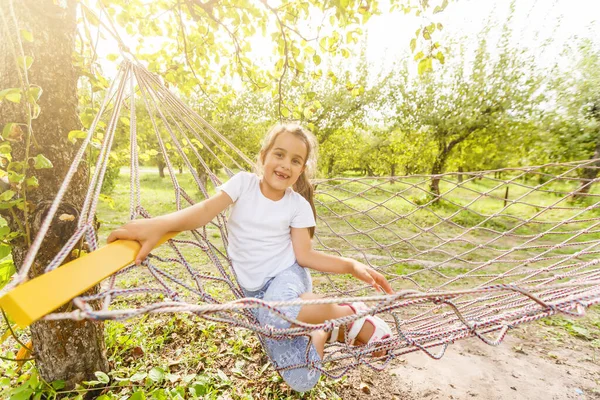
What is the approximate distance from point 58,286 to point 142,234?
30 cm

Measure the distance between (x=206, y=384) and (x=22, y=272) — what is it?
1.15 meters

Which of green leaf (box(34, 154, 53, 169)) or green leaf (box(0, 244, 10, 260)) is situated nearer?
green leaf (box(34, 154, 53, 169))

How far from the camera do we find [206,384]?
140 cm

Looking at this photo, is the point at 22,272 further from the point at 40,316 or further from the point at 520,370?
Result: the point at 520,370

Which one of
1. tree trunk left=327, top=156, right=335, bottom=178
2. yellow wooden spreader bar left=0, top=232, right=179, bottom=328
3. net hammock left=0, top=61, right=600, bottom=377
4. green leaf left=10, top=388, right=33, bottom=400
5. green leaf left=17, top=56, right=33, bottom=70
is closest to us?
yellow wooden spreader bar left=0, top=232, right=179, bottom=328

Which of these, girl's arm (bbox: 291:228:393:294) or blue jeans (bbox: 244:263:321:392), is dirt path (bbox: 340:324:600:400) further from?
girl's arm (bbox: 291:228:393:294)

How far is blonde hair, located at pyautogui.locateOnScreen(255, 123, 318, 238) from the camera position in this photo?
1.39 metres

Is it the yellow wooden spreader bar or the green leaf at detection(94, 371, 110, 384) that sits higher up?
the yellow wooden spreader bar

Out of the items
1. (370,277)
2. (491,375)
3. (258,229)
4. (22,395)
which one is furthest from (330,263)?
(22,395)

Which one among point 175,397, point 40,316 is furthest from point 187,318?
point 40,316

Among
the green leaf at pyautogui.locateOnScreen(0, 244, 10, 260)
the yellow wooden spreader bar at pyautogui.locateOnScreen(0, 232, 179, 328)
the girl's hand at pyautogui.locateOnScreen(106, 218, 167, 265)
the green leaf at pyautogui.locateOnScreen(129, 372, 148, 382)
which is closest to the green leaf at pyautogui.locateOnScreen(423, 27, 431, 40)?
the girl's hand at pyautogui.locateOnScreen(106, 218, 167, 265)

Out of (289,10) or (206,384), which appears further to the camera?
(289,10)

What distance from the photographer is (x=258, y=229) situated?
4.46ft

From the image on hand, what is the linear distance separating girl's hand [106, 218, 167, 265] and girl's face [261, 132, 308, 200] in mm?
564
